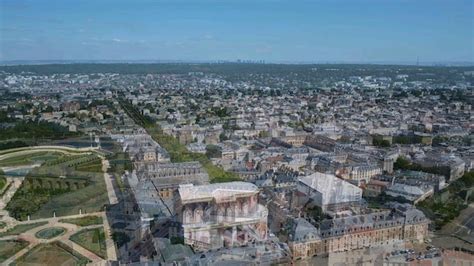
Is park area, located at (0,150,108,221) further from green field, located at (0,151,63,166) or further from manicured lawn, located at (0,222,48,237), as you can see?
manicured lawn, located at (0,222,48,237)

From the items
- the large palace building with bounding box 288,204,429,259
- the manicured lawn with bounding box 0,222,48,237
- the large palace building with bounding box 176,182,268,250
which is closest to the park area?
the manicured lawn with bounding box 0,222,48,237

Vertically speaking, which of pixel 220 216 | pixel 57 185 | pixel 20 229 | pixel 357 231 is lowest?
pixel 20 229

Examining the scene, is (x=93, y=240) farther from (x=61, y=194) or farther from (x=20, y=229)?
(x=61, y=194)

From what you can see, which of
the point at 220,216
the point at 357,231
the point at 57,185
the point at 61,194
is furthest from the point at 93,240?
the point at 357,231

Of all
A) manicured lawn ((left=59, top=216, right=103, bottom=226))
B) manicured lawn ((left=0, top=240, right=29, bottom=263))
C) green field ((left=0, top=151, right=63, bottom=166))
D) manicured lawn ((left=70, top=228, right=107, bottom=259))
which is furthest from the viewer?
green field ((left=0, top=151, right=63, bottom=166))

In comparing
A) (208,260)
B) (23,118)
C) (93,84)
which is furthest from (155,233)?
(93,84)
